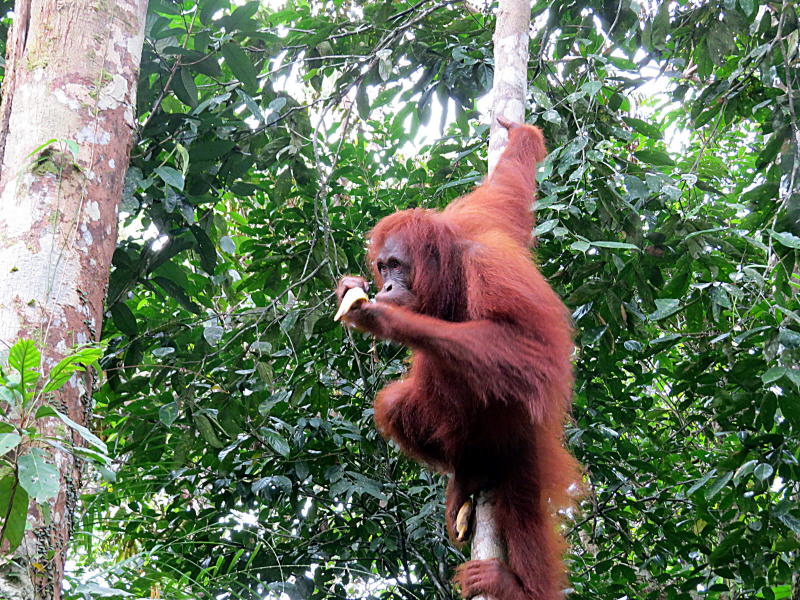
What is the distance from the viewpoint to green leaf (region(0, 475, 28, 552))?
184 centimetres

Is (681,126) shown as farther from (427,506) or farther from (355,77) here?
(427,506)

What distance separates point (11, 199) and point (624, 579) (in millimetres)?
3567

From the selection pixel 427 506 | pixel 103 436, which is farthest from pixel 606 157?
pixel 103 436

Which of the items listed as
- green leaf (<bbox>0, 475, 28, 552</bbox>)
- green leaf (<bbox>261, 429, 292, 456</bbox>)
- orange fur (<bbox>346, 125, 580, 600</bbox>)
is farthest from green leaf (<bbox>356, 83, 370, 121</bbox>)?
green leaf (<bbox>0, 475, 28, 552</bbox>)

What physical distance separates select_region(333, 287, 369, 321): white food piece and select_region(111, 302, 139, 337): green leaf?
1.62 m

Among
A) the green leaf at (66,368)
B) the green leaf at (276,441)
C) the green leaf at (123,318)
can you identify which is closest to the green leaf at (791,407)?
the green leaf at (276,441)

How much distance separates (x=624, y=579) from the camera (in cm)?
427

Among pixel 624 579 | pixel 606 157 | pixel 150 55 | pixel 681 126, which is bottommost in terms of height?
pixel 624 579

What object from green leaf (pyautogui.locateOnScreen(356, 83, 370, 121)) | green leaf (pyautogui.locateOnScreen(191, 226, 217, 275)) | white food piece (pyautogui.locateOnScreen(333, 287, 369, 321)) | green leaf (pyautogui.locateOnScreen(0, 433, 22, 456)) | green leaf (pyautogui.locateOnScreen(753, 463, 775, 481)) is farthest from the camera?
green leaf (pyautogui.locateOnScreen(356, 83, 370, 121))

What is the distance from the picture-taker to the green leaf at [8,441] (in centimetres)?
163

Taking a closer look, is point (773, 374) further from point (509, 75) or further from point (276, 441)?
point (276, 441)

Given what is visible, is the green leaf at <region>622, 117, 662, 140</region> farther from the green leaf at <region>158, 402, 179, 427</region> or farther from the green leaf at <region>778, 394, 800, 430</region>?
the green leaf at <region>158, 402, 179, 427</region>

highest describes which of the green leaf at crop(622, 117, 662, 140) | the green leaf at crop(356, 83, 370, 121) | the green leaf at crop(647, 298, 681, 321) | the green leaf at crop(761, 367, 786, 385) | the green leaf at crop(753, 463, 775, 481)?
the green leaf at crop(356, 83, 370, 121)

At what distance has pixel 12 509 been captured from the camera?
73.0 inches
